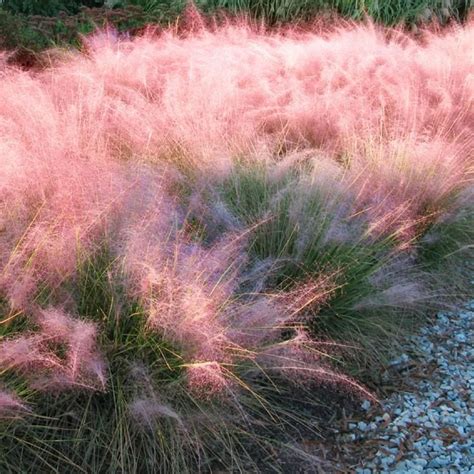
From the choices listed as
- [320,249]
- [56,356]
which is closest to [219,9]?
[320,249]

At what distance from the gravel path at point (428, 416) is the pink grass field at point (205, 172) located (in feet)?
0.83

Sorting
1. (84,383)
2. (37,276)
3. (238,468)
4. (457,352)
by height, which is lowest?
(457,352)

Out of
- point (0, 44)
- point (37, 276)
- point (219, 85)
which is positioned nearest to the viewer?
point (37, 276)

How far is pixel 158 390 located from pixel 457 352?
5.57 ft

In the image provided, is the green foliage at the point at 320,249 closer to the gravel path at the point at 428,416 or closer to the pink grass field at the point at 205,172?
the pink grass field at the point at 205,172

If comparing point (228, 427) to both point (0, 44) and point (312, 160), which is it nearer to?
point (312, 160)

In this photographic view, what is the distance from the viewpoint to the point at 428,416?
3064 millimetres

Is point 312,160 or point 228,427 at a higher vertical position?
point 312,160

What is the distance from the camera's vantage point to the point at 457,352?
11.7 ft

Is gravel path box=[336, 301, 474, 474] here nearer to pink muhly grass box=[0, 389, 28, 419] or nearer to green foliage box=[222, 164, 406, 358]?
green foliage box=[222, 164, 406, 358]

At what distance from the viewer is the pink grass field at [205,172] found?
2.56 m

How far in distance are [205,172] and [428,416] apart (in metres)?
1.64

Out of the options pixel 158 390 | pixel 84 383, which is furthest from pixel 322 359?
pixel 84 383

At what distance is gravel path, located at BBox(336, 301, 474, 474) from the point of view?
2.81 metres
